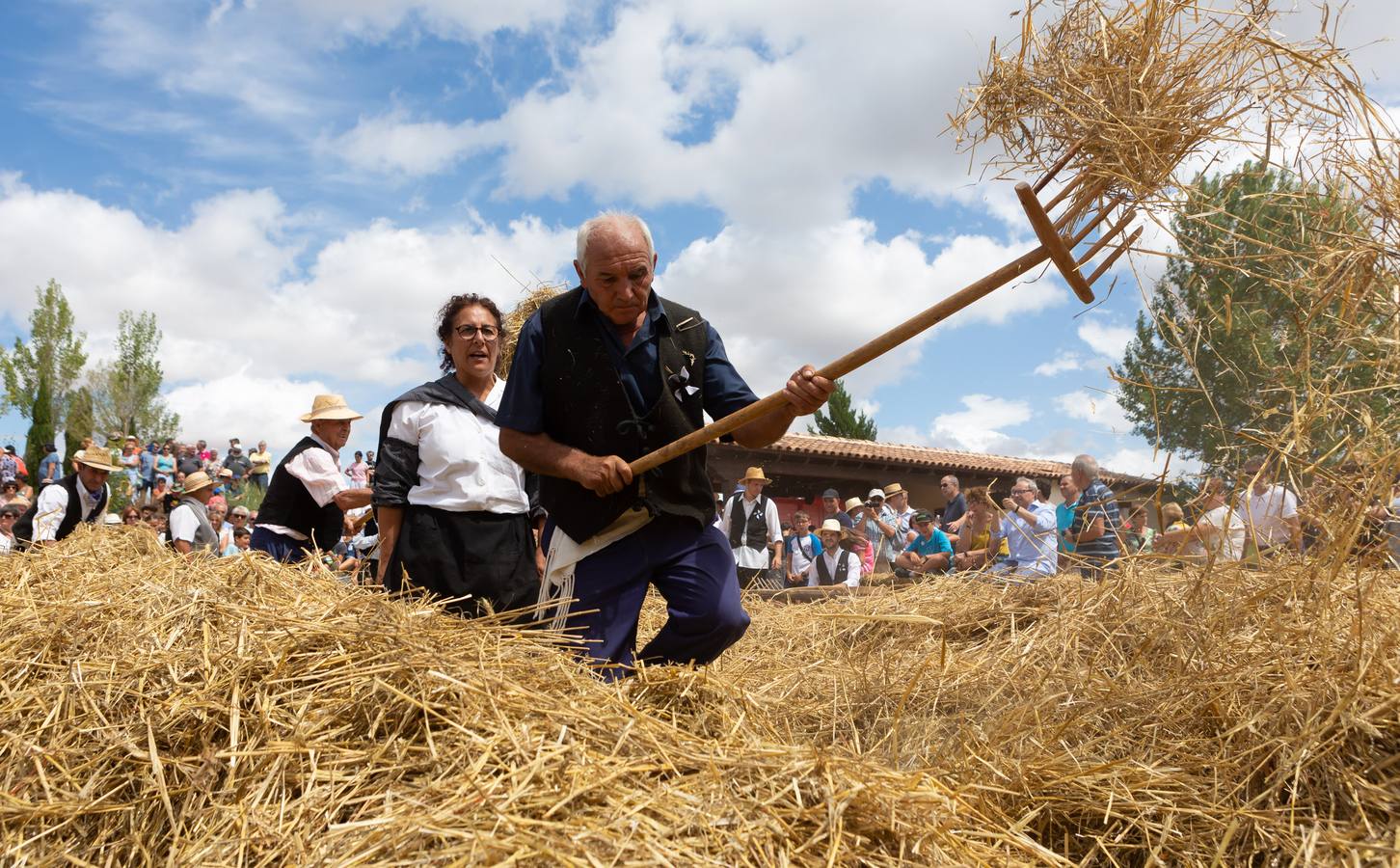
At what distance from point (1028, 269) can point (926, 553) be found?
17.3 ft

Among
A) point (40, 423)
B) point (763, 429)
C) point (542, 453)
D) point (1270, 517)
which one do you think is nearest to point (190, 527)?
point (542, 453)

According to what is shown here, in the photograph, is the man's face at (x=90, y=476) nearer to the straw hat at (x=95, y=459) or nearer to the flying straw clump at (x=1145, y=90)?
the straw hat at (x=95, y=459)

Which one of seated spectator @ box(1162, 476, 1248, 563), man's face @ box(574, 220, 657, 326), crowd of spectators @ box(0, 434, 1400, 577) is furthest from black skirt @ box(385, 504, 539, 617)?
seated spectator @ box(1162, 476, 1248, 563)

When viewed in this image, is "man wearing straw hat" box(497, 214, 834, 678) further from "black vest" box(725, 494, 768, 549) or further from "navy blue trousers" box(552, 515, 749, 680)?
"black vest" box(725, 494, 768, 549)

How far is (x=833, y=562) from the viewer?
872 centimetres

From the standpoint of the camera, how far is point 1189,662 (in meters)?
2.75

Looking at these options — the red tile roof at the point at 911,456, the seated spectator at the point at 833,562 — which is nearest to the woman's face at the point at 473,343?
the seated spectator at the point at 833,562

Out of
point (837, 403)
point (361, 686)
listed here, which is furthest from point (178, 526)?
point (837, 403)

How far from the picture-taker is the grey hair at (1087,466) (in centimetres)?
616

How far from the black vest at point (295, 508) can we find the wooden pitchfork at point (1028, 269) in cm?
212

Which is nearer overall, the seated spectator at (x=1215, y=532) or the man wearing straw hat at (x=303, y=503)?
the seated spectator at (x=1215, y=532)

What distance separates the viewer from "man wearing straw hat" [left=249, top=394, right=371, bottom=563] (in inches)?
177

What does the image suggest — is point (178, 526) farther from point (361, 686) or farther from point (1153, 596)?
point (1153, 596)

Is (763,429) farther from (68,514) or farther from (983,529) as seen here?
(68,514)
